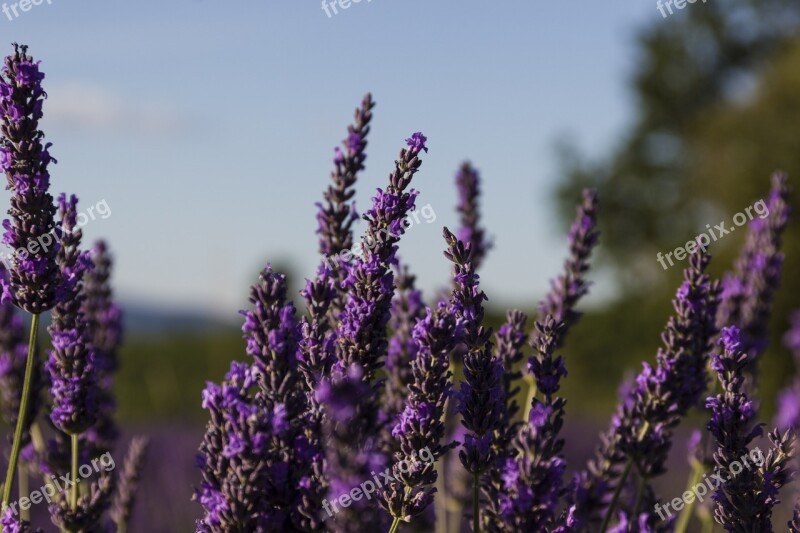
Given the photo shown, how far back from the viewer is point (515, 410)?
8.56 feet

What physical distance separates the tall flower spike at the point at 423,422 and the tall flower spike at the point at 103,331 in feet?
4.37

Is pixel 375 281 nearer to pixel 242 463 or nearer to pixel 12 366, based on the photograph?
pixel 242 463

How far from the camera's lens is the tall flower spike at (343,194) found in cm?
262

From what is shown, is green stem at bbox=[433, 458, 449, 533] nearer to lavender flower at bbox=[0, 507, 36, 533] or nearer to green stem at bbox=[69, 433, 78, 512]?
green stem at bbox=[69, 433, 78, 512]

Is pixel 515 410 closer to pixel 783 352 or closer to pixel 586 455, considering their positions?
pixel 586 455

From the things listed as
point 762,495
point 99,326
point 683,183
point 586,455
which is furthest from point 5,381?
point 683,183

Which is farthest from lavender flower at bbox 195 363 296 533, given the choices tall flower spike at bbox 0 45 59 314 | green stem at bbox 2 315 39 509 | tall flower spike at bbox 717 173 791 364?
tall flower spike at bbox 717 173 791 364

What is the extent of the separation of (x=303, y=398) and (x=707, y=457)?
1941 mm

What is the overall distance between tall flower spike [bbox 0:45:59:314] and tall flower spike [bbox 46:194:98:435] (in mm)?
86

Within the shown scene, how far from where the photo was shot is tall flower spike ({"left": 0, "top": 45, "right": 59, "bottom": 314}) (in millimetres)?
2176

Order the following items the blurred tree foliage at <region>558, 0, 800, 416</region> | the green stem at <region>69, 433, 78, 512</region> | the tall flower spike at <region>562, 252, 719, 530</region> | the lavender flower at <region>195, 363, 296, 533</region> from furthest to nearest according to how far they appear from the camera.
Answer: the blurred tree foliage at <region>558, 0, 800, 416</region>
the tall flower spike at <region>562, 252, 719, 530</region>
the green stem at <region>69, 433, 78, 512</region>
the lavender flower at <region>195, 363, 296, 533</region>

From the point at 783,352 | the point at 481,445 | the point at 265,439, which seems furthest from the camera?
the point at 783,352

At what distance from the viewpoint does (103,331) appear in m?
3.62

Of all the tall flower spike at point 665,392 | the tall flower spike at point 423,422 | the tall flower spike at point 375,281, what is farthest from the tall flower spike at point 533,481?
the tall flower spike at point 665,392
